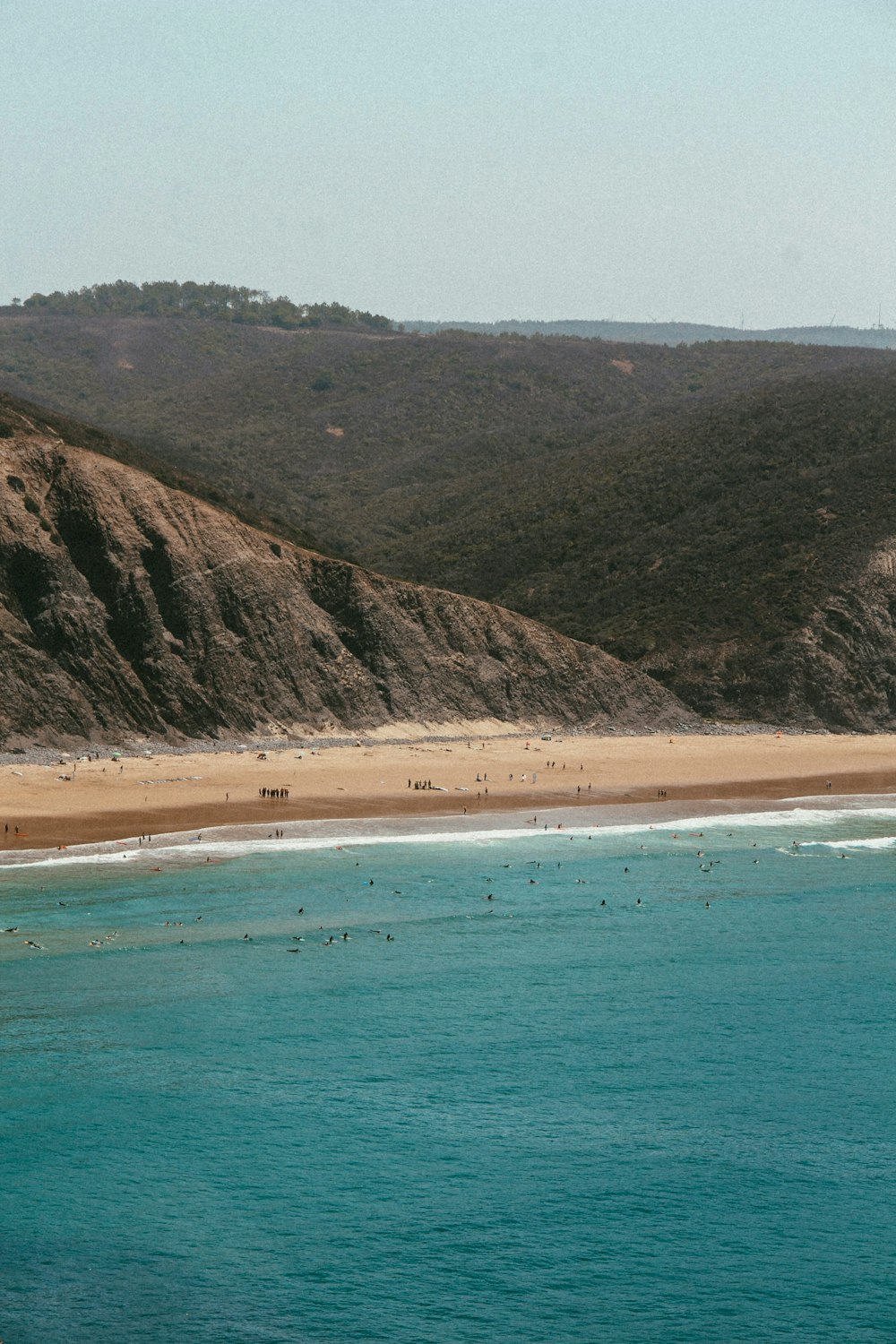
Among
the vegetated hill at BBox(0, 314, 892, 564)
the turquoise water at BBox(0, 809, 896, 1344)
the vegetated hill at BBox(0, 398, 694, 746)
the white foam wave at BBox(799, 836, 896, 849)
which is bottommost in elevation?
the white foam wave at BBox(799, 836, 896, 849)

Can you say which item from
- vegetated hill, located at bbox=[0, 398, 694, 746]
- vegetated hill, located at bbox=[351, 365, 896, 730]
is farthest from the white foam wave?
vegetated hill, located at bbox=[351, 365, 896, 730]

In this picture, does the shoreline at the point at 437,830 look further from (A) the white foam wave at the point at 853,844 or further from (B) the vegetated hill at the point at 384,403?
(B) the vegetated hill at the point at 384,403

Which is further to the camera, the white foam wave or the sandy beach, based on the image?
the white foam wave

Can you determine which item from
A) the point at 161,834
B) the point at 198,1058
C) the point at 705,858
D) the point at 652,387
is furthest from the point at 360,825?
the point at 652,387

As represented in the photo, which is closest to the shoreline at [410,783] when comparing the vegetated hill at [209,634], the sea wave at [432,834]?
the sea wave at [432,834]

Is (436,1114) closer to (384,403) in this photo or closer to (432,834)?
(432,834)

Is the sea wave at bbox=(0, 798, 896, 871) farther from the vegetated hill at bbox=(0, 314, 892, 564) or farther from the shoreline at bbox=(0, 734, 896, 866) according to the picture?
the vegetated hill at bbox=(0, 314, 892, 564)

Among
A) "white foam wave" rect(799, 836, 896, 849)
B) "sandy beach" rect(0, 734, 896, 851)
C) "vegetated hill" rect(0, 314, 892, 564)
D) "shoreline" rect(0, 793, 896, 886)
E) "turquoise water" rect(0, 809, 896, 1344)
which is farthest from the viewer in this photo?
"vegetated hill" rect(0, 314, 892, 564)
